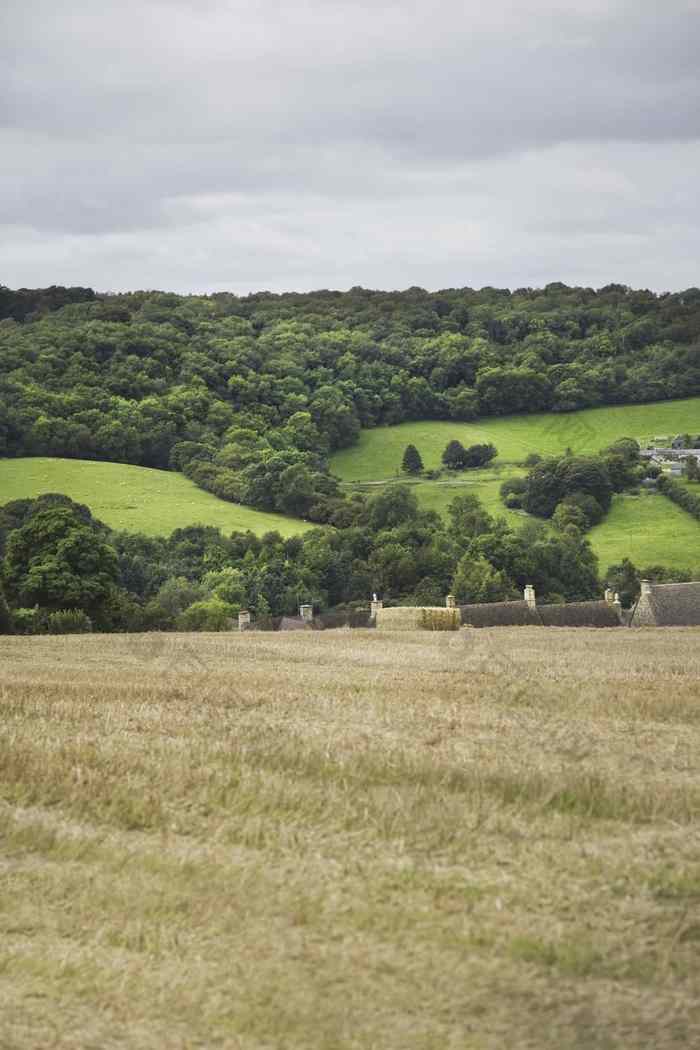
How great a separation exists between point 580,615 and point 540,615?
129 inches

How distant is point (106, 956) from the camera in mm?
Result: 8422

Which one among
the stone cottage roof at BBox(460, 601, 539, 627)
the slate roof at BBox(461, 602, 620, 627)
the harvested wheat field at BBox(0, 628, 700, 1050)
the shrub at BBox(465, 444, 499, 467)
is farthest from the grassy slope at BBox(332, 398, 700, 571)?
the harvested wheat field at BBox(0, 628, 700, 1050)

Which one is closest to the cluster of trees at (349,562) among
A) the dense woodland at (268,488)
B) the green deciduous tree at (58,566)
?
the dense woodland at (268,488)

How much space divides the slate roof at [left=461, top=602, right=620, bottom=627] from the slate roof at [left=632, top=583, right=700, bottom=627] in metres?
2.32

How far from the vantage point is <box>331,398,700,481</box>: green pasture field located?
170 m

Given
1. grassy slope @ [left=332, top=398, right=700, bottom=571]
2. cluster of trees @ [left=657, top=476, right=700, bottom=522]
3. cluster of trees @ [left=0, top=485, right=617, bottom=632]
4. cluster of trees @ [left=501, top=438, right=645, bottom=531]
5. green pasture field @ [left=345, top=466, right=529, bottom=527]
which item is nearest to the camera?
cluster of trees @ [left=0, top=485, right=617, bottom=632]

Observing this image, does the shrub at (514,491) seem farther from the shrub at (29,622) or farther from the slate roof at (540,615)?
the shrub at (29,622)

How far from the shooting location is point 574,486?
146125 millimetres

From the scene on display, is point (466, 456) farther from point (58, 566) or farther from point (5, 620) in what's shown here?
point (5, 620)

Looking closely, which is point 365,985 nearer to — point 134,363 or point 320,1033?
point 320,1033

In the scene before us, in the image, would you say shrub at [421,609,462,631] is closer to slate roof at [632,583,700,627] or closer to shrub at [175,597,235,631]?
slate roof at [632,583,700,627]

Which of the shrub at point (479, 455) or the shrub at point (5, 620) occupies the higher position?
the shrub at point (479, 455)

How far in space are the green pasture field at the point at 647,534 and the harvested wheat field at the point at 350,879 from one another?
110767 millimetres

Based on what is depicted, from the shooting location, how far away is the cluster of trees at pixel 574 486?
A: 14288 cm
